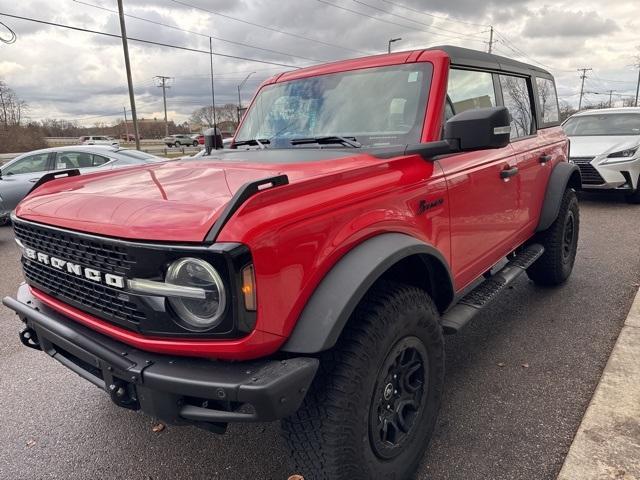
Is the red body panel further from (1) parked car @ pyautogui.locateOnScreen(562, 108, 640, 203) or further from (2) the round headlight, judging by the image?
(1) parked car @ pyautogui.locateOnScreen(562, 108, 640, 203)

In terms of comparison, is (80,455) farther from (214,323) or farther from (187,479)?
(214,323)

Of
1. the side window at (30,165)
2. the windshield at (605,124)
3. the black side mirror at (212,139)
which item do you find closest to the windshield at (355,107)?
the black side mirror at (212,139)

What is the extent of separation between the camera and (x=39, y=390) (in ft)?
10.4

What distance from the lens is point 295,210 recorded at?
1.71m

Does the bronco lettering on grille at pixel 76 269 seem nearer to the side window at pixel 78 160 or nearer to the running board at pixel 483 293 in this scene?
the running board at pixel 483 293

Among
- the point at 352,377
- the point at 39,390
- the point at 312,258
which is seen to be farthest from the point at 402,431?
the point at 39,390

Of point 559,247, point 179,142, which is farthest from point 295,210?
point 179,142

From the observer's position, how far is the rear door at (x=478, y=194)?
8.74ft

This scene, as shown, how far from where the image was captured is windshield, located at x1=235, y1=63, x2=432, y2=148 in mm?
2645

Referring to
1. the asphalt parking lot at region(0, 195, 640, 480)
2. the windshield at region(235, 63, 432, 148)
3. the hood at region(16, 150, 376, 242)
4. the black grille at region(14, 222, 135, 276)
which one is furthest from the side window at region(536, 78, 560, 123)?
the black grille at region(14, 222, 135, 276)

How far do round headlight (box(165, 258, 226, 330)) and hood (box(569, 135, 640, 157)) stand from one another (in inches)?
352

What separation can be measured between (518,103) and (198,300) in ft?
10.7

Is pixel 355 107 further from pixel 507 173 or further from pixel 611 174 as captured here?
pixel 611 174

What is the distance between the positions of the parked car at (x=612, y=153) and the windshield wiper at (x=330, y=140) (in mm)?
7505
